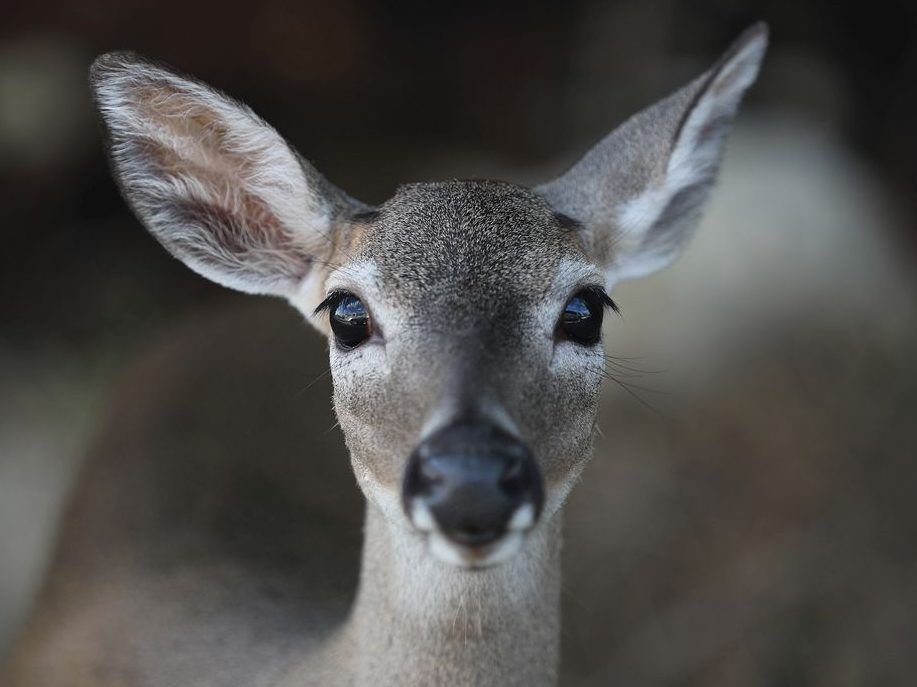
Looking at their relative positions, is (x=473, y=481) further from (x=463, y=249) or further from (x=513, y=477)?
(x=463, y=249)

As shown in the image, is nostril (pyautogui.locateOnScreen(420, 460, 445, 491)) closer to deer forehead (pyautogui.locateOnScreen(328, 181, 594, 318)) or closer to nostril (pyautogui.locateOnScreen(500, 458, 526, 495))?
nostril (pyautogui.locateOnScreen(500, 458, 526, 495))

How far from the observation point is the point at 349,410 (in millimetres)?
3021

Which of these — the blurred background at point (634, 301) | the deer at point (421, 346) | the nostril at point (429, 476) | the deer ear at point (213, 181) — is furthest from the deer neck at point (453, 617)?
the blurred background at point (634, 301)

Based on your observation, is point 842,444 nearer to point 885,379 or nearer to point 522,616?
point 885,379

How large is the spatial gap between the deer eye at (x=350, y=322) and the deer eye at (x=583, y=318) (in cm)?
55

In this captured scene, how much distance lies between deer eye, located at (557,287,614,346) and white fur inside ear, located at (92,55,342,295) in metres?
0.93

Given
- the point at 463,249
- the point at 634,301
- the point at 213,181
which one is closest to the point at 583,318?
the point at 463,249

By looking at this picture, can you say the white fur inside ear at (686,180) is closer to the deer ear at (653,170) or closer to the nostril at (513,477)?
the deer ear at (653,170)

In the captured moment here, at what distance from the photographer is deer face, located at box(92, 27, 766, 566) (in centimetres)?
254

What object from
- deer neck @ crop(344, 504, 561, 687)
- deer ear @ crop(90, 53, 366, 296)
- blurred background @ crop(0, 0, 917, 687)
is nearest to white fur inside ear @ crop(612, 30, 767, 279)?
deer ear @ crop(90, 53, 366, 296)

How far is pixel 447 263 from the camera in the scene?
3.00 meters

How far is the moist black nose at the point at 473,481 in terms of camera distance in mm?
2418

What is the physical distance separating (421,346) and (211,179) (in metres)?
1.24

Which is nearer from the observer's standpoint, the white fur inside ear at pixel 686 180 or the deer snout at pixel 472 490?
the deer snout at pixel 472 490
